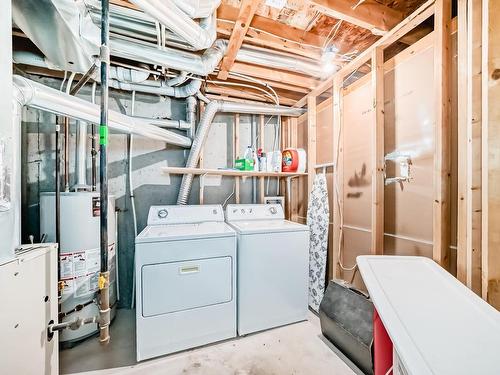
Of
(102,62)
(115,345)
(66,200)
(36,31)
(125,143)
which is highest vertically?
(36,31)

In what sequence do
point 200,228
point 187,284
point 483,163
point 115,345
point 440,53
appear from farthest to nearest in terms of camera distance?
point 200,228 → point 115,345 → point 187,284 → point 440,53 → point 483,163

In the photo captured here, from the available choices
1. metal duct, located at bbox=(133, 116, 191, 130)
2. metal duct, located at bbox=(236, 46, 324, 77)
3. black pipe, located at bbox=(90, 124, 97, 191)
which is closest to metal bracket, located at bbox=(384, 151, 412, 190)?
metal duct, located at bbox=(236, 46, 324, 77)

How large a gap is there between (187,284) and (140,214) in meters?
1.13

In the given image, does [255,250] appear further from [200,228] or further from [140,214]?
[140,214]

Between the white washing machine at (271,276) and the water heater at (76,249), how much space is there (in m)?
1.21

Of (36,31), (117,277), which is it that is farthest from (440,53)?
(117,277)

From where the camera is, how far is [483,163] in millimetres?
1111

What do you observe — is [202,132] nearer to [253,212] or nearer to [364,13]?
[253,212]

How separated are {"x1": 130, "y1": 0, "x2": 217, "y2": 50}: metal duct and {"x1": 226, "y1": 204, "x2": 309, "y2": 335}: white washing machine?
1446mm

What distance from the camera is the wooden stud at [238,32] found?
1.36m

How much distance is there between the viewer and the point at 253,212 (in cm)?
245

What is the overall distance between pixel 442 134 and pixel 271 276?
5.17 feet

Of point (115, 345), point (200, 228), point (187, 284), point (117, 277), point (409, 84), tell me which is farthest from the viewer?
point (117, 277)

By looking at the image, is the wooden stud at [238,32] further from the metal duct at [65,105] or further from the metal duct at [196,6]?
the metal duct at [65,105]
